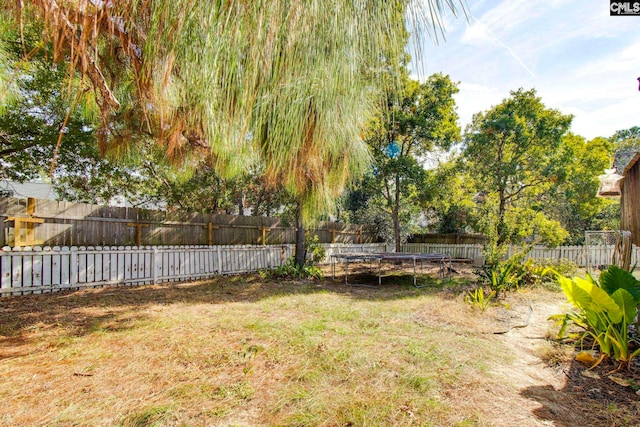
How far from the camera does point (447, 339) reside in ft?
10.9

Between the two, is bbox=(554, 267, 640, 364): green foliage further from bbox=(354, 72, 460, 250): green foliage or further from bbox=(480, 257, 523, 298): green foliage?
bbox=(354, 72, 460, 250): green foliage

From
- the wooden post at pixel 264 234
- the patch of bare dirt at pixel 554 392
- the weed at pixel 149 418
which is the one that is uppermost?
the wooden post at pixel 264 234

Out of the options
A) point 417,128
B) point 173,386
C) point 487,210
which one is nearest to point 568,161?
point 487,210

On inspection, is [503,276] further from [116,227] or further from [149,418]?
[116,227]

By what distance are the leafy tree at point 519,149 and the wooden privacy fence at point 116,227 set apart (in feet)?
24.6

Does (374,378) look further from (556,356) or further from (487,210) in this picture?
(487,210)

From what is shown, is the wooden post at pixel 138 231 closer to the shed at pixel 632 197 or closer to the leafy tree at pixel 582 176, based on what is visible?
the shed at pixel 632 197

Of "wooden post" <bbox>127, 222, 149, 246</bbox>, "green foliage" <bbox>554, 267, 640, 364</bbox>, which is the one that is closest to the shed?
"green foliage" <bbox>554, 267, 640, 364</bbox>

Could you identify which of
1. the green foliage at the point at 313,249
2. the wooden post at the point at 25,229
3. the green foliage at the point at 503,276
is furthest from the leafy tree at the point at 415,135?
the wooden post at the point at 25,229

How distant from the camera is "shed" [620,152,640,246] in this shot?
12.1 feet

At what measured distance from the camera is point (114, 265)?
623 cm

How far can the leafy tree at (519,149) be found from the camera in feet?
34.0

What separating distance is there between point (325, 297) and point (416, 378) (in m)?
3.49

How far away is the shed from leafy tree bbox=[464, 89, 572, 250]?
5650mm
